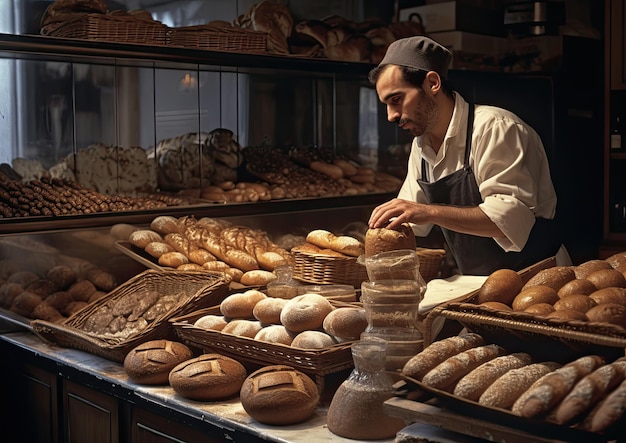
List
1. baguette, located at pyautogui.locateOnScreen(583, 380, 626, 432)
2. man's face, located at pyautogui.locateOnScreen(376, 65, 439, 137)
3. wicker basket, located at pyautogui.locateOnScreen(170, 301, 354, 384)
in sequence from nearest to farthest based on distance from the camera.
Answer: baguette, located at pyautogui.locateOnScreen(583, 380, 626, 432) < wicker basket, located at pyautogui.locateOnScreen(170, 301, 354, 384) < man's face, located at pyautogui.locateOnScreen(376, 65, 439, 137)

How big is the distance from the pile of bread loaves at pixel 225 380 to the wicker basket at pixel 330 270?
579 millimetres

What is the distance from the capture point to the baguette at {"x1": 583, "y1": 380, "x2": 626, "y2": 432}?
4.96 ft

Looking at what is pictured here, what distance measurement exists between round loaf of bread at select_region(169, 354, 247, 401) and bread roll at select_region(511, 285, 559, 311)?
773mm

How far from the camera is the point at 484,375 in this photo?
5.65ft

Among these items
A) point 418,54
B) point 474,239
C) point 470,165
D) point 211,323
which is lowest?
point 211,323

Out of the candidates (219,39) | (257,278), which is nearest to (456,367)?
(257,278)

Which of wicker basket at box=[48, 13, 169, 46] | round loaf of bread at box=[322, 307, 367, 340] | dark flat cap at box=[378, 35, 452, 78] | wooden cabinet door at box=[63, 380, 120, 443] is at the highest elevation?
wicker basket at box=[48, 13, 169, 46]

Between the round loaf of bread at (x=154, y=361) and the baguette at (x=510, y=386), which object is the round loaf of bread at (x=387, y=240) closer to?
the round loaf of bread at (x=154, y=361)

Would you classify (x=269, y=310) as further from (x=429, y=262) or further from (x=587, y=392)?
(x=587, y=392)

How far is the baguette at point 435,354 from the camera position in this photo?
1795 mm

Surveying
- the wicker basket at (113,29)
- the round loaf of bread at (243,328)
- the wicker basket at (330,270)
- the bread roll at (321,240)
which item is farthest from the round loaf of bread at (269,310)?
the wicker basket at (113,29)

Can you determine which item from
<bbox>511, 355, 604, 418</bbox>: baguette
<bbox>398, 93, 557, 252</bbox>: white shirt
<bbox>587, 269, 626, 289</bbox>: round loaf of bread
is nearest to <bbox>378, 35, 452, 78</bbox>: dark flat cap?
<bbox>398, 93, 557, 252</bbox>: white shirt

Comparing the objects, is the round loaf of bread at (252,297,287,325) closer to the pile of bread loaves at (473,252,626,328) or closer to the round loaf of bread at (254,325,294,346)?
the round loaf of bread at (254,325,294,346)

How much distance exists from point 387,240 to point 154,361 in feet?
2.47
